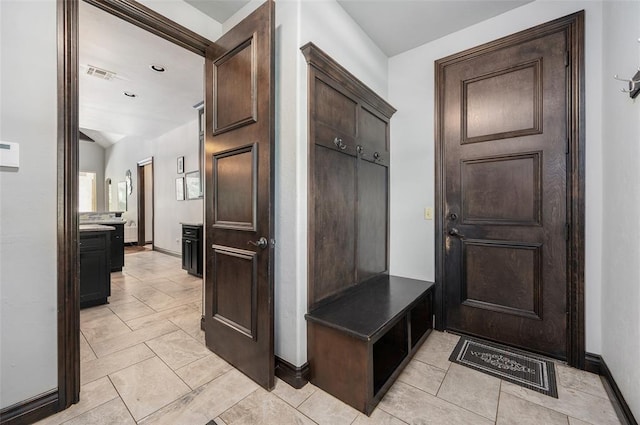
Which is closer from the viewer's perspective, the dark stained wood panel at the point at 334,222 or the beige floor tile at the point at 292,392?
the beige floor tile at the point at 292,392

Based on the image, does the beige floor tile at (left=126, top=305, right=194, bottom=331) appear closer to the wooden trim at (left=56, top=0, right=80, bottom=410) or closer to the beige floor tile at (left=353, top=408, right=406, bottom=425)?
the wooden trim at (left=56, top=0, right=80, bottom=410)

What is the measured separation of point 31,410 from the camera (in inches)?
55.6

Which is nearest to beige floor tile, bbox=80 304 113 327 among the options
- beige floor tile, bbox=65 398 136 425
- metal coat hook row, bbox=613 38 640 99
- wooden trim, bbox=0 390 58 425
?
wooden trim, bbox=0 390 58 425

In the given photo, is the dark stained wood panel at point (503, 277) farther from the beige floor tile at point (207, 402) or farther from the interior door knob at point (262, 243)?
the beige floor tile at point (207, 402)

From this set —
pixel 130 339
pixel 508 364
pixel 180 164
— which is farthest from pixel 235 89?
pixel 180 164

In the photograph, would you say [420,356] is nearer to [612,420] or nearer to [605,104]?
[612,420]

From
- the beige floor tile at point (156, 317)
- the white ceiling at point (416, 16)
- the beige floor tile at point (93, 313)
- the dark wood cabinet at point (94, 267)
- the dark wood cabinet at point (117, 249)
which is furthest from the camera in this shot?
the dark wood cabinet at point (117, 249)

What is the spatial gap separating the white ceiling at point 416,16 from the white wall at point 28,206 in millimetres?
1923

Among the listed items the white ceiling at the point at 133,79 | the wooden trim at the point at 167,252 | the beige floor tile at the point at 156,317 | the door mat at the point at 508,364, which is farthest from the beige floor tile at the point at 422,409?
the wooden trim at the point at 167,252

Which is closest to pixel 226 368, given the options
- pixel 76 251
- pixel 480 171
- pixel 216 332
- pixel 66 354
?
pixel 216 332

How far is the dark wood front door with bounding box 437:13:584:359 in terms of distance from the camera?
201 centimetres

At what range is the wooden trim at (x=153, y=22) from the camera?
5.50ft

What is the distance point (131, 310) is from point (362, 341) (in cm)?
274

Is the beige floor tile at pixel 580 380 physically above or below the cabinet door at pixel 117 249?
below
